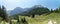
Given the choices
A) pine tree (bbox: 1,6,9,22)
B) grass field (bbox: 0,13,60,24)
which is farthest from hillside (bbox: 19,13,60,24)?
pine tree (bbox: 1,6,9,22)

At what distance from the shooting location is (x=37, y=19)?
162 inches

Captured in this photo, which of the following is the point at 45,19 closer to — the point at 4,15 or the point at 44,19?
the point at 44,19

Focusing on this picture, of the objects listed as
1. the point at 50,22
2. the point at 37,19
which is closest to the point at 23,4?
the point at 37,19

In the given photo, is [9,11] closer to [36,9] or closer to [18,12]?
[18,12]

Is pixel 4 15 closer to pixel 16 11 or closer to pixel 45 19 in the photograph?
pixel 16 11

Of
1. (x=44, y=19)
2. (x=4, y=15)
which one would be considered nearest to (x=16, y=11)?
(x=4, y=15)

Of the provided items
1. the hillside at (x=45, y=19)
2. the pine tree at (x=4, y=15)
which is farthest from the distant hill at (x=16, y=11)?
the hillside at (x=45, y=19)

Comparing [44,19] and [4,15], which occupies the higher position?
[4,15]

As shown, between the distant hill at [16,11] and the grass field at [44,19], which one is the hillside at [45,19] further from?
the distant hill at [16,11]

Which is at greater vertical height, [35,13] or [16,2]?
[16,2]

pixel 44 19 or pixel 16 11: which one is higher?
pixel 16 11

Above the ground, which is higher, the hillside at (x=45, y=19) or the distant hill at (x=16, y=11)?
the distant hill at (x=16, y=11)

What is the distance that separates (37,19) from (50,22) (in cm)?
32

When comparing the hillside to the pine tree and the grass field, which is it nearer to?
the grass field
